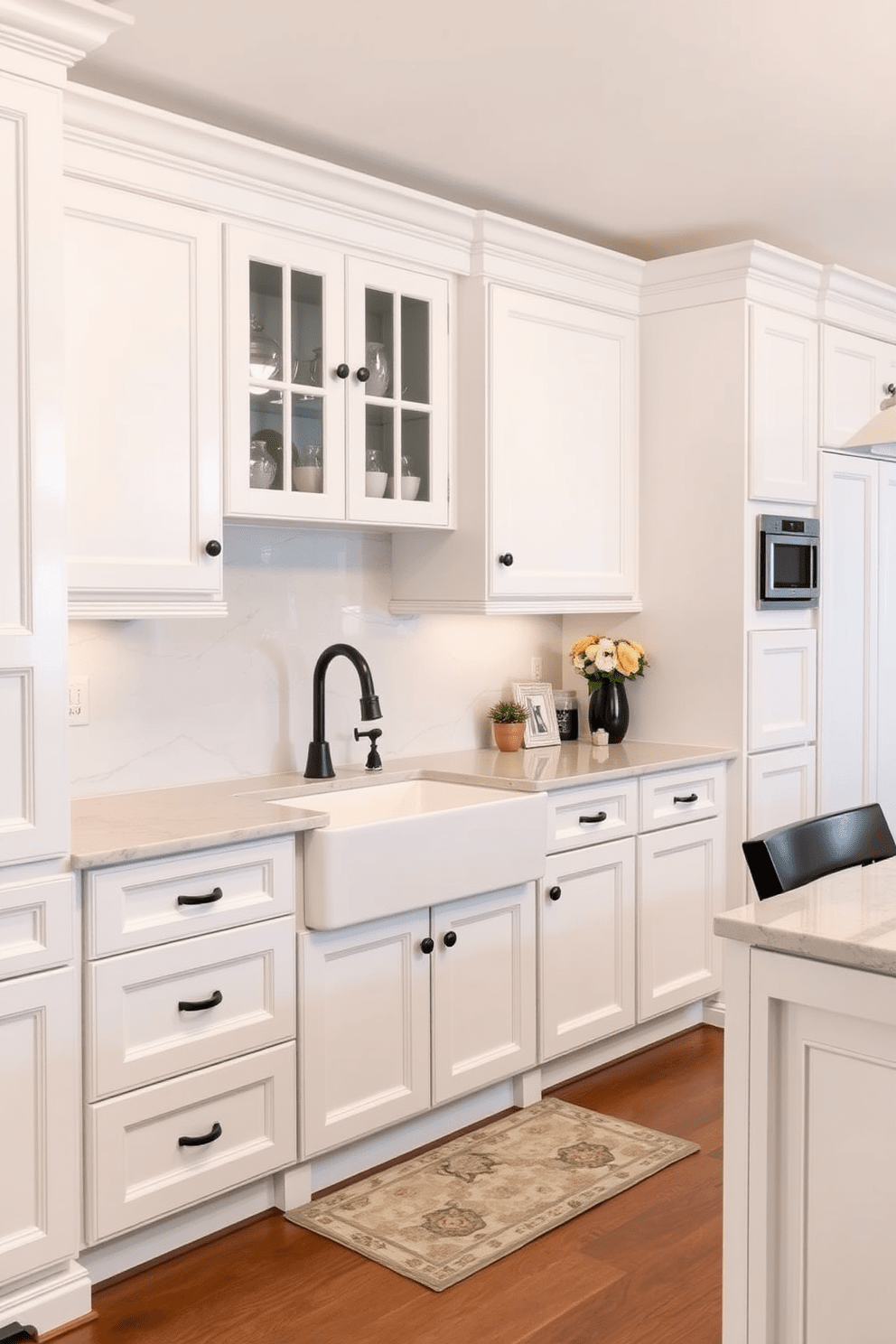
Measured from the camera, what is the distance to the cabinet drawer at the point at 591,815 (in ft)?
11.3

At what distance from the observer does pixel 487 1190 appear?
9.44ft

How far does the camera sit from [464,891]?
309cm

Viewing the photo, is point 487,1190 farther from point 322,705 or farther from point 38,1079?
point 322,705

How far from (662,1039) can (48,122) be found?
3005 mm

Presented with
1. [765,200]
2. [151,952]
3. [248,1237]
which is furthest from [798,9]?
[248,1237]

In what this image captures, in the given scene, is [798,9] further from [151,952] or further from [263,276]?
[151,952]

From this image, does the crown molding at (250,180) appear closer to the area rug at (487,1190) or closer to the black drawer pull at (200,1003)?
the black drawer pull at (200,1003)

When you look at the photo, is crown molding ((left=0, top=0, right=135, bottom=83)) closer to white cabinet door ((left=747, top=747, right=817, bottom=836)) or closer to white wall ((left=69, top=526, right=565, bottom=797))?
white wall ((left=69, top=526, right=565, bottom=797))

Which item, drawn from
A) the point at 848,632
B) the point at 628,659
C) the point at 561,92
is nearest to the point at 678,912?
the point at 628,659

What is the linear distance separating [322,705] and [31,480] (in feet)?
3.95

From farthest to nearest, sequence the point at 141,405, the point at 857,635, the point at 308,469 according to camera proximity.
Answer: the point at 857,635
the point at 308,469
the point at 141,405

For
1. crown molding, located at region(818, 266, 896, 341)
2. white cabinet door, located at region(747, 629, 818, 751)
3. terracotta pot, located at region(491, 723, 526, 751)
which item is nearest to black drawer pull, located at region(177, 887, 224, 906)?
terracotta pot, located at region(491, 723, 526, 751)

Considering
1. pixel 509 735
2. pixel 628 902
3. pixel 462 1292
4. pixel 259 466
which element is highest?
pixel 259 466

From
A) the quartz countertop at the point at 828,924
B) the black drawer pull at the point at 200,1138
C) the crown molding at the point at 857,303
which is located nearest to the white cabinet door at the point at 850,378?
the crown molding at the point at 857,303
